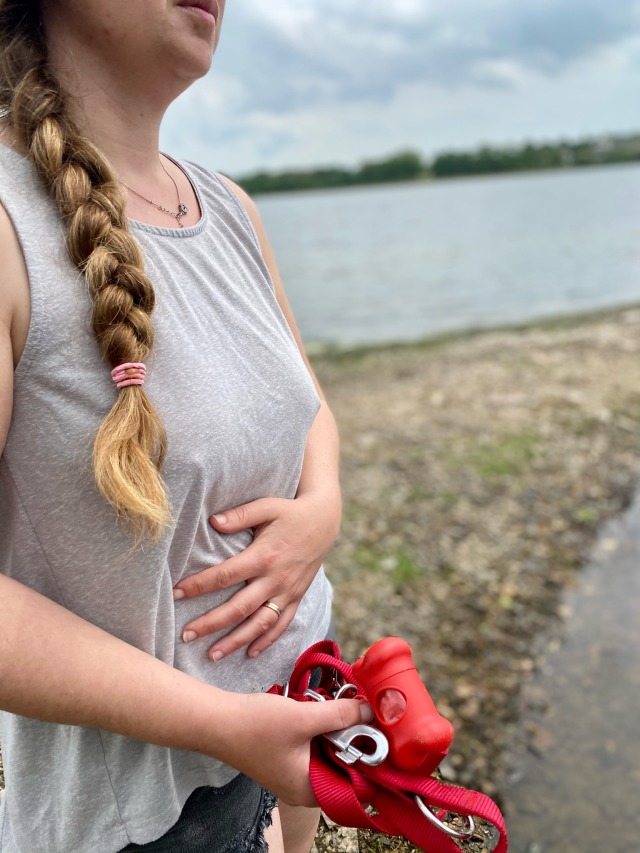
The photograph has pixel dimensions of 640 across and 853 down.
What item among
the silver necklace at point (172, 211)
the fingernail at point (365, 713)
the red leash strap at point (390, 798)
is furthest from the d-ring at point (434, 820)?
the silver necklace at point (172, 211)

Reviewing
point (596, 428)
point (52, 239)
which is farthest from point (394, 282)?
point (52, 239)

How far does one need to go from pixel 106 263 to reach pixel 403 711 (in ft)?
2.88

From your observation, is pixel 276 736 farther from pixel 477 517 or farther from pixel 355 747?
pixel 477 517

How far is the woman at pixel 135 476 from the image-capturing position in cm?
109

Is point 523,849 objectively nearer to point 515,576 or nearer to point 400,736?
point 515,576

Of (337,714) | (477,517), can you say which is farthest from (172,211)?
(477,517)

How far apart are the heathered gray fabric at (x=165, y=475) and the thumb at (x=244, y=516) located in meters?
0.02

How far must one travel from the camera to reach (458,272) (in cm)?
3189

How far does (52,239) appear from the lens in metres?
1.13

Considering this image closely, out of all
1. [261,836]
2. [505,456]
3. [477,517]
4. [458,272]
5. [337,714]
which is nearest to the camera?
[337,714]

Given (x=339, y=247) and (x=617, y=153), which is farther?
(x=617, y=153)

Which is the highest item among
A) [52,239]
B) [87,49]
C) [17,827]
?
[87,49]

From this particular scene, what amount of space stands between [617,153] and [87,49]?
14024 centimetres

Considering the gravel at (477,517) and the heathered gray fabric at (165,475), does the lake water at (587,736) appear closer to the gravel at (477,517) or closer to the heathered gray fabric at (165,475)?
the gravel at (477,517)
